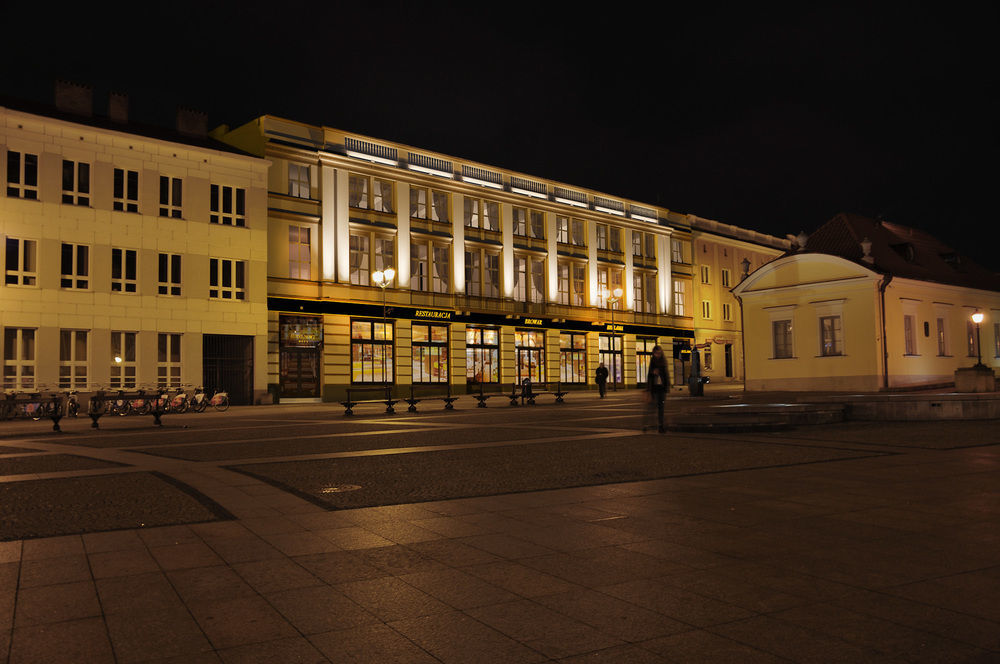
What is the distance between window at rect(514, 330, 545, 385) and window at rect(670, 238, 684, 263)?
15565 mm

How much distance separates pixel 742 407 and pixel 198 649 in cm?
1669

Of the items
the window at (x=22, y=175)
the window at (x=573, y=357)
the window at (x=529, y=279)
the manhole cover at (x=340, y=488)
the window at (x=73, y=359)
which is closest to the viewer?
the manhole cover at (x=340, y=488)

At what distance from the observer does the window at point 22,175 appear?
106 feet

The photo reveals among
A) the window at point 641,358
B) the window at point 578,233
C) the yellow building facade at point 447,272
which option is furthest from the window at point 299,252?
the window at point 641,358

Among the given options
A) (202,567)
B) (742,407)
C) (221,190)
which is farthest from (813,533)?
(221,190)

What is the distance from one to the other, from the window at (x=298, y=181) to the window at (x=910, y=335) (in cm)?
2889

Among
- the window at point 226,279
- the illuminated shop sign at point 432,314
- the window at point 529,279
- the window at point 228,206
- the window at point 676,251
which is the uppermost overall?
the window at point 676,251

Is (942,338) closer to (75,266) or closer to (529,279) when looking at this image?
(529,279)

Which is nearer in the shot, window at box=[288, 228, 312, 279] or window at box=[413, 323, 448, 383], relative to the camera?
window at box=[288, 228, 312, 279]

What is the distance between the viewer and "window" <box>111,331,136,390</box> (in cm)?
3434

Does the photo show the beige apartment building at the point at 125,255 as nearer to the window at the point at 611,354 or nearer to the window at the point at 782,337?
the window at the point at 782,337

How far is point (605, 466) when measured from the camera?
11.9 meters

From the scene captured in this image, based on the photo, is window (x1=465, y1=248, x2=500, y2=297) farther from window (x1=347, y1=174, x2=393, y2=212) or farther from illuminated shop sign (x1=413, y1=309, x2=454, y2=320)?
window (x1=347, y1=174, x2=393, y2=212)

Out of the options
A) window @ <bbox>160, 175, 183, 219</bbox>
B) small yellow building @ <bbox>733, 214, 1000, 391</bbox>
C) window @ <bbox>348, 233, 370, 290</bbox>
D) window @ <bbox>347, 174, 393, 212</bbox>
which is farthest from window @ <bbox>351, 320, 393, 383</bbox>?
small yellow building @ <bbox>733, 214, 1000, 391</bbox>
